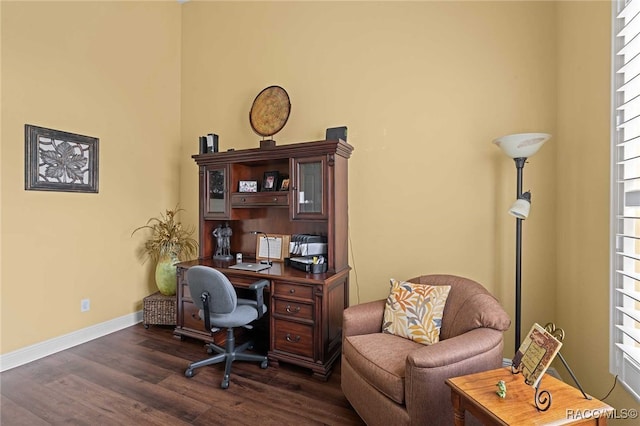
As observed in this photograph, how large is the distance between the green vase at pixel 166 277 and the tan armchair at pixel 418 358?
230 centimetres

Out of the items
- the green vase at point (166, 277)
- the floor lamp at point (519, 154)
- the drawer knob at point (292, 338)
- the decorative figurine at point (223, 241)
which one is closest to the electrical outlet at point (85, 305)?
the green vase at point (166, 277)

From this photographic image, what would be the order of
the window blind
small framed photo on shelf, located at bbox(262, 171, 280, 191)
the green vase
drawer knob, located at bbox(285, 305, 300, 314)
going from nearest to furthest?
the window blind < drawer knob, located at bbox(285, 305, 300, 314) < small framed photo on shelf, located at bbox(262, 171, 280, 191) < the green vase

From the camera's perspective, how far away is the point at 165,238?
3562 millimetres

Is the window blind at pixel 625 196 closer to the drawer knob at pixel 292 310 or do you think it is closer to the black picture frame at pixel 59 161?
the drawer knob at pixel 292 310

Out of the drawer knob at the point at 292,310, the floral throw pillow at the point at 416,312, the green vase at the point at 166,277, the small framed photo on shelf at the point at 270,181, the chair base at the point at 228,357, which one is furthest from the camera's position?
the green vase at the point at 166,277

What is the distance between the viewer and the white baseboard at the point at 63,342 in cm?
257

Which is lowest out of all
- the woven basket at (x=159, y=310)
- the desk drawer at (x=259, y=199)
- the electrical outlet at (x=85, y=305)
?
the woven basket at (x=159, y=310)

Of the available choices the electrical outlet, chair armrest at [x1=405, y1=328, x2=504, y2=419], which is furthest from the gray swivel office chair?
the electrical outlet

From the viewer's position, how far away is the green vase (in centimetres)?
348

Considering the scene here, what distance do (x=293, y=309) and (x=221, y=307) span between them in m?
0.58

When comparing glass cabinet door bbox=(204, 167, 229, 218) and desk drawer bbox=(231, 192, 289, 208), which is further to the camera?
glass cabinet door bbox=(204, 167, 229, 218)

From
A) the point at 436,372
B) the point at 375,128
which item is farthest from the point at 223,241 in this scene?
the point at 436,372

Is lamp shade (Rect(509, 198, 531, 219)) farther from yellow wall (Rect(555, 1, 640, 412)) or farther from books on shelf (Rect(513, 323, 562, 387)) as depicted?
books on shelf (Rect(513, 323, 562, 387))

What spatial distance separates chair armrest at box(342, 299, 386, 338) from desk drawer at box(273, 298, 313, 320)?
1.34ft
